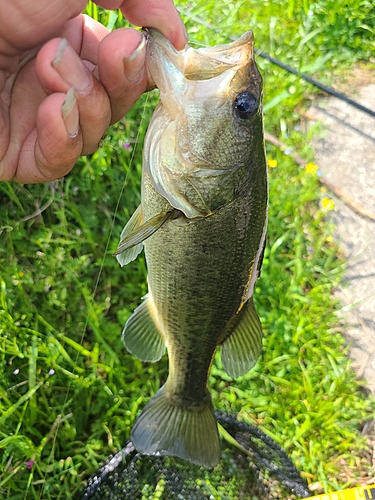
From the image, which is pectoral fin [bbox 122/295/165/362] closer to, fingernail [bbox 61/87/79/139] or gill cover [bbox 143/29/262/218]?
gill cover [bbox 143/29/262/218]

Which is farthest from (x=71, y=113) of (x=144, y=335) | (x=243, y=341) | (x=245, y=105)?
(x=243, y=341)

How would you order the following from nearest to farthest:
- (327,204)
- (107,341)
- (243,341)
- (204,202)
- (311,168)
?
(204,202) < (243,341) < (107,341) < (327,204) < (311,168)

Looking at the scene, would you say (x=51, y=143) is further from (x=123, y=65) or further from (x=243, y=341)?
(x=243, y=341)

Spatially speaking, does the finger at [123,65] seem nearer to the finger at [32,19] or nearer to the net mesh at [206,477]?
the finger at [32,19]

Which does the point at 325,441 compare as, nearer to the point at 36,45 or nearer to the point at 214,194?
the point at 214,194

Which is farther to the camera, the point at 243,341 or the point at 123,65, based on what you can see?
Answer: the point at 243,341

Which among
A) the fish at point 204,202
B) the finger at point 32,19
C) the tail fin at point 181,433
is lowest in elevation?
the tail fin at point 181,433

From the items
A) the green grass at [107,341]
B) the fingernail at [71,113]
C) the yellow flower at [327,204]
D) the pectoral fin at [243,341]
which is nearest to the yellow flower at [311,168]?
the green grass at [107,341]

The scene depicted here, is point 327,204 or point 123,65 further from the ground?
point 123,65

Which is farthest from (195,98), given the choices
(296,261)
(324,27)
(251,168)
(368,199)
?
(324,27)
